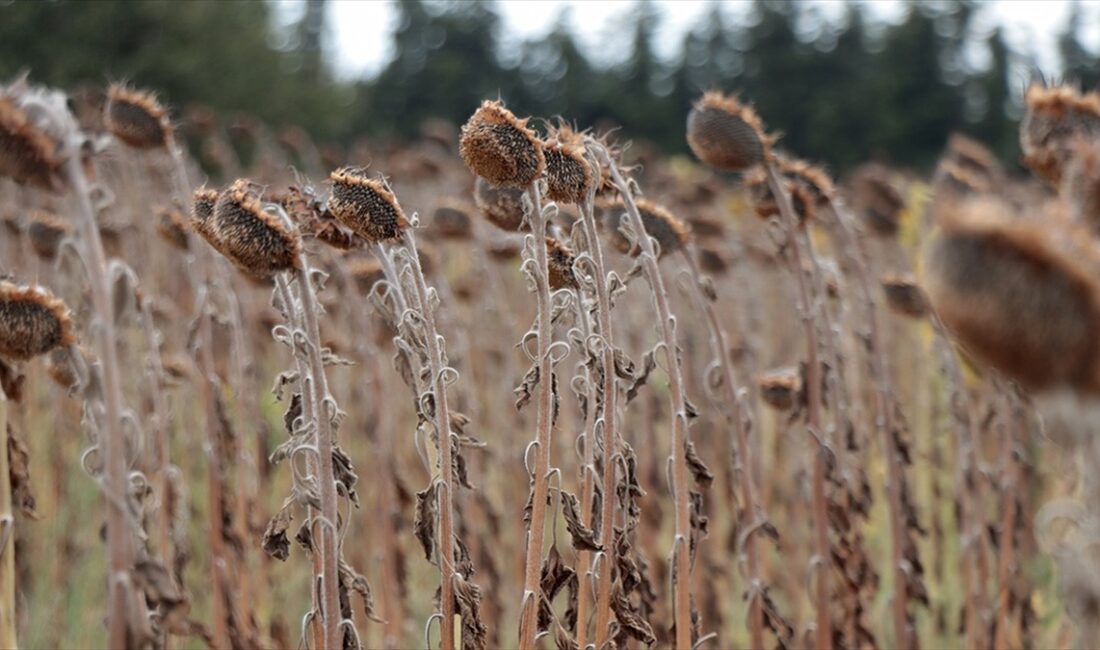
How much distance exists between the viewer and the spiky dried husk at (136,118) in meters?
3.16

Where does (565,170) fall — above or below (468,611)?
above

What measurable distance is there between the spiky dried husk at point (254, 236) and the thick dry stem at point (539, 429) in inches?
16.0

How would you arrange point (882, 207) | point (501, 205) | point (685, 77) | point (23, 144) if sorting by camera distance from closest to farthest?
1. point (23, 144)
2. point (501, 205)
3. point (882, 207)
4. point (685, 77)

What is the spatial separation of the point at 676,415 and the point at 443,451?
0.49m

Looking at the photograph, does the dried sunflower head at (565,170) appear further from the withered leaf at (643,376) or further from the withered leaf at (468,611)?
the withered leaf at (468,611)

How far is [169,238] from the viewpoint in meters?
3.44

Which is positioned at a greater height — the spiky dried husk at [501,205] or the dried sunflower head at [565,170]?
the dried sunflower head at [565,170]

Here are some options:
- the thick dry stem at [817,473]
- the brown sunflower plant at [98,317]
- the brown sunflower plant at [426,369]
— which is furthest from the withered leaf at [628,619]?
the brown sunflower plant at [98,317]

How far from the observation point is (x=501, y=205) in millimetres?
2518

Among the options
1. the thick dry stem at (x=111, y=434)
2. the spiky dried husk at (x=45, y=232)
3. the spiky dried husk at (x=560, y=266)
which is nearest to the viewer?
the thick dry stem at (x=111, y=434)

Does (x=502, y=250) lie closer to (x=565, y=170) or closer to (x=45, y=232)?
(x=45, y=232)

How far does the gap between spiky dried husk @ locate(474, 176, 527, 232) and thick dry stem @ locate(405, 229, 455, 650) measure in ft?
1.52

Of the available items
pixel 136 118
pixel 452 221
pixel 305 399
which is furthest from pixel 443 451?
pixel 452 221

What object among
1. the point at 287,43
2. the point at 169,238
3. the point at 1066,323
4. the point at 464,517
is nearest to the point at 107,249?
the point at 169,238
